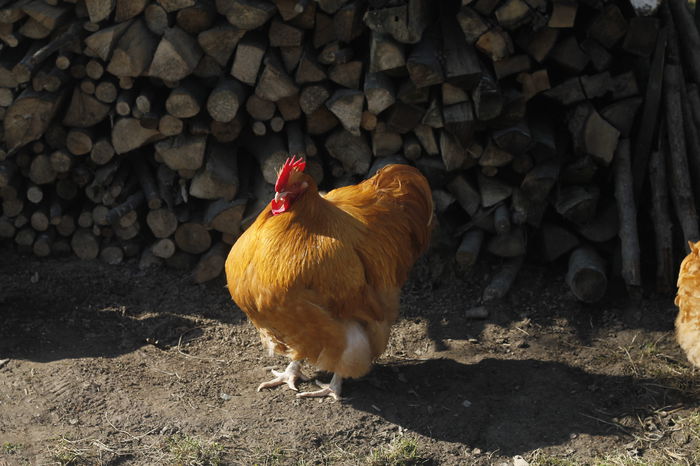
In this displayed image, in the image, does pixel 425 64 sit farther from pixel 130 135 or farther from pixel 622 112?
pixel 130 135

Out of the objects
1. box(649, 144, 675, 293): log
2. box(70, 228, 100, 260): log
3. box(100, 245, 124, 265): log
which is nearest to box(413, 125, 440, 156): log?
box(649, 144, 675, 293): log

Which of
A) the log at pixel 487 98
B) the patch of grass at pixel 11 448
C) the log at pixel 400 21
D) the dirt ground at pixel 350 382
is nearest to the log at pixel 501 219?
the dirt ground at pixel 350 382

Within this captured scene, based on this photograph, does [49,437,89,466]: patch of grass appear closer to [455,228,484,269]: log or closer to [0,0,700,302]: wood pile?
[0,0,700,302]: wood pile

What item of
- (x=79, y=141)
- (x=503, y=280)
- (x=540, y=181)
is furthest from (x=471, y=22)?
(x=79, y=141)

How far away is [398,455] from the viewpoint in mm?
4090

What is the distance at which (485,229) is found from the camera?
18.0 feet

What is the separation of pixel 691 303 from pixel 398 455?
1.92m

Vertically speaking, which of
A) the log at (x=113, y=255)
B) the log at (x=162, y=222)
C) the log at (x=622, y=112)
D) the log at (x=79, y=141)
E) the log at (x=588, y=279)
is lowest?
the log at (x=113, y=255)

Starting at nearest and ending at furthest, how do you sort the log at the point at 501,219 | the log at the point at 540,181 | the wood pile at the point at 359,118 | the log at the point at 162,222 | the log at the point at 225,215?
the wood pile at the point at 359,118 → the log at the point at 540,181 → the log at the point at 501,219 → the log at the point at 225,215 → the log at the point at 162,222

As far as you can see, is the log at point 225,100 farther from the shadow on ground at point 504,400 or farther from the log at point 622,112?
the log at point 622,112

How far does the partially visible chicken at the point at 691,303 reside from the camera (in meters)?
4.20

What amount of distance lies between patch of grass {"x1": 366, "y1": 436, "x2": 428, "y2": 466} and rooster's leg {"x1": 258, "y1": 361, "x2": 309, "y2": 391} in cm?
80

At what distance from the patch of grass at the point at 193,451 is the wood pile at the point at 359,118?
5.95 ft

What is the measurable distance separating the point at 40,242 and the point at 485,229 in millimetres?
3481
